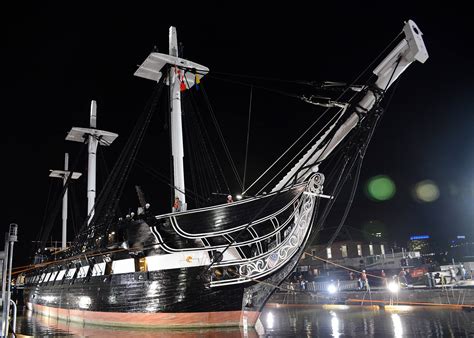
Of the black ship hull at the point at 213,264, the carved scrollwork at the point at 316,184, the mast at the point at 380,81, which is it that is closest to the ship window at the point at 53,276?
the black ship hull at the point at 213,264

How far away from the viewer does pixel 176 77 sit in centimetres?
1692

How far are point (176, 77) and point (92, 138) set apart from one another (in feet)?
44.1

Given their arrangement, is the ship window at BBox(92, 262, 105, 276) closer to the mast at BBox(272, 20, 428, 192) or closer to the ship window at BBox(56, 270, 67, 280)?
the ship window at BBox(56, 270, 67, 280)

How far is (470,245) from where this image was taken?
113 ft

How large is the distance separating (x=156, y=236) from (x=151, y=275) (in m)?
1.24

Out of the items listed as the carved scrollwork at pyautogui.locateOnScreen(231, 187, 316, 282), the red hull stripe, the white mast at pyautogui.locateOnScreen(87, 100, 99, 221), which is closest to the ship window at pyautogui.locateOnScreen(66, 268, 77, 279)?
the red hull stripe

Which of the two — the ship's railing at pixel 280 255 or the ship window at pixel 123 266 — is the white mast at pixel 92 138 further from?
the ship's railing at pixel 280 255

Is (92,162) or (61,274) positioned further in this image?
(92,162)

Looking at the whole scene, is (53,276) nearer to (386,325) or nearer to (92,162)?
(92,162)

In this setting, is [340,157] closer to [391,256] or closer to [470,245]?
[391,256]

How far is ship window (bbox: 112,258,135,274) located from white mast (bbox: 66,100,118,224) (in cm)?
1235

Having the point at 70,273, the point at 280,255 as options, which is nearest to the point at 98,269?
the point at 70,273

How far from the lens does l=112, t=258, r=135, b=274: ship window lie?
1370 centimetres

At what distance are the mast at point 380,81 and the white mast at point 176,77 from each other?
443 centimetres
